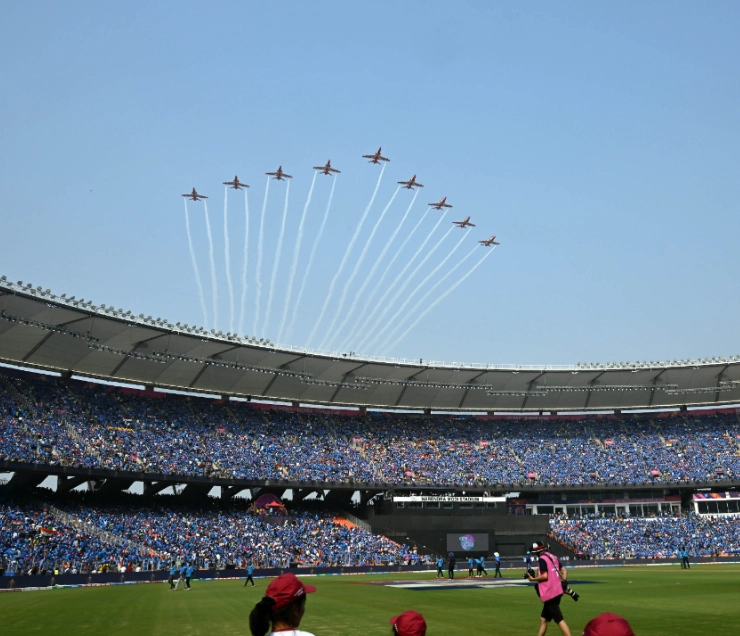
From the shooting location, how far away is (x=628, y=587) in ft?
104

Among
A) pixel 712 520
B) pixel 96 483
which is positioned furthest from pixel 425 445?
pixel 96 483

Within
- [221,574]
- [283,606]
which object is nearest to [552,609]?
[283,606]

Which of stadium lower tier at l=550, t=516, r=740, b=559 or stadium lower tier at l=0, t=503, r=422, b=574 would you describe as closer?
stadium lower tier at l=0, t=503, r=422, b=574

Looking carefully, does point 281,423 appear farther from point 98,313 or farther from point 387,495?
point 98,313

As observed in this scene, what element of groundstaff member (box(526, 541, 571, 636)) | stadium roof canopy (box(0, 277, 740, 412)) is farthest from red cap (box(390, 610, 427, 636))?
stadium roof canopy (box(0, 277, 740, 412))

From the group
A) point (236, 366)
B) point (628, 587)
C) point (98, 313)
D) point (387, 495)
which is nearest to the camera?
point (628, 587)

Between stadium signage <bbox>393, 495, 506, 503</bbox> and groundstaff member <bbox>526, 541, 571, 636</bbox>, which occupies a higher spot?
groundstaff member <bbox>526, 541, 571, 636</bbox>

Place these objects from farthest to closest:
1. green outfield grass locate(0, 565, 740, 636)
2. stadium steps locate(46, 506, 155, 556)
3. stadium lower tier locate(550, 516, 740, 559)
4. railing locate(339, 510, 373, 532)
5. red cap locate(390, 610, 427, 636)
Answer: railing locate(339, 510, 373, 532) < stadium lower tier locate(550, 516, 740, 559) < stadium steps locate(46, 506, 155, 556) < green outfield grass locate(0, 565, 740, 636) < red cap locate(390, 610, 427, 636)

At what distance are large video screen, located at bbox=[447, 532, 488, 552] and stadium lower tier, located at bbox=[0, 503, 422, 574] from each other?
15.7 ft

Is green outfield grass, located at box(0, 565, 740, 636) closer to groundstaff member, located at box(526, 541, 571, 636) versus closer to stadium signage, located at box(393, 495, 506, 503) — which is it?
groundstaff member, located at box(526, 541, 571, 636)

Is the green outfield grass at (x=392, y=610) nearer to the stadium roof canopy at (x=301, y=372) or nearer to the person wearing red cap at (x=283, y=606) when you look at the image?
the person wearing red cap at (x=283, y=606)

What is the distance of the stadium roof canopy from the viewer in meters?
57.4

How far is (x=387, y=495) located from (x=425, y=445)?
9.11 meters

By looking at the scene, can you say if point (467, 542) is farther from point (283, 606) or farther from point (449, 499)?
point (283, 606)
